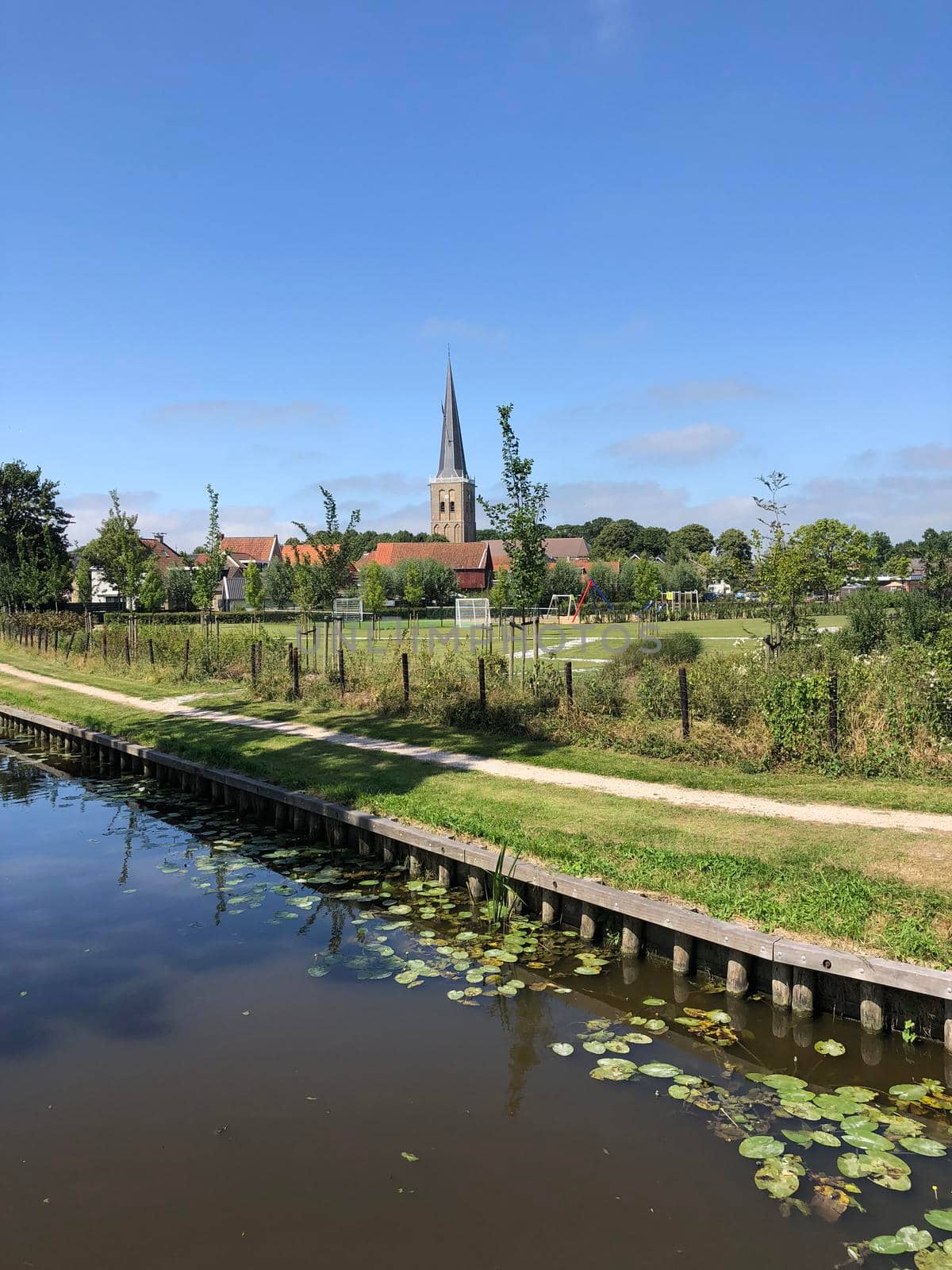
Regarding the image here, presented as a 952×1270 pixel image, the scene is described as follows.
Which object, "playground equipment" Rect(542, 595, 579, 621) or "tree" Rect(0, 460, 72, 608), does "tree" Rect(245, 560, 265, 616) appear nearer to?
"tree" Rect(0, 460, 72, 608)

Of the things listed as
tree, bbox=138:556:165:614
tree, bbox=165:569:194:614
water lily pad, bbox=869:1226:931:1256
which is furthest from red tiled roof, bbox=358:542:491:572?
water lily pad, bbox=869:1226:931:1256

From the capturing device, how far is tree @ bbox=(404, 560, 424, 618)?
76.2m

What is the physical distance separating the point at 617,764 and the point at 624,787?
132cm

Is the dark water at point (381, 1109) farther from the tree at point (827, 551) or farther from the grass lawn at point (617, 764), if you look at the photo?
the tree at point (827, 551)

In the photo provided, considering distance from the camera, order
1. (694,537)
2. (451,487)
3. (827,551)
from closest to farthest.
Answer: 1. (827,551)
2. (451,487)
3. (694,537)

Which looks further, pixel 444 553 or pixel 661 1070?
pixel 444 553

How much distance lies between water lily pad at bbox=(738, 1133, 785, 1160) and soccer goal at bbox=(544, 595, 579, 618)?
59.8m

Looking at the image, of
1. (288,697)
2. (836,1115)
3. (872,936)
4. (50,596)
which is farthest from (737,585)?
(50,596)

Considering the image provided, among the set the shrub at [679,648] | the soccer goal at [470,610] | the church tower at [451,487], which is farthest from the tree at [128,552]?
the church tower at [451,487]

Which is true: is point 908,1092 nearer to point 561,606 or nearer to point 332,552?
point 332,552

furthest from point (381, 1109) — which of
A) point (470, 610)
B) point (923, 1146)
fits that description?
point (470, 610)

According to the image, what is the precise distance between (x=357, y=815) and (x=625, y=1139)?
19.2 feet

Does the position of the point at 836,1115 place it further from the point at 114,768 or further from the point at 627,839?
the point at 114,768

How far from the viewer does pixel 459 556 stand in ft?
330
